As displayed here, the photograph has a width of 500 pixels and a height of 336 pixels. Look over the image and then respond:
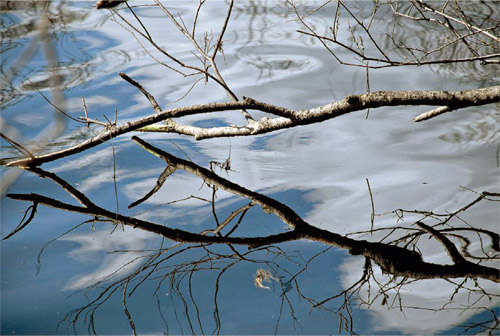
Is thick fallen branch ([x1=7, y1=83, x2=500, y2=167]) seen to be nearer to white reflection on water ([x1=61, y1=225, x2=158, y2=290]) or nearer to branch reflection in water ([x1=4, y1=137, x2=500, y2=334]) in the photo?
branch reflection in water ([x1=4, y1=137, x2=500, y2=334])

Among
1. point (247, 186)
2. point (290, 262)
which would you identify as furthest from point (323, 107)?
point (290, 262)

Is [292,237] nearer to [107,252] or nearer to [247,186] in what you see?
[247,186]

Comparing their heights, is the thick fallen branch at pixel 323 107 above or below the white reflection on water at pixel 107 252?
above

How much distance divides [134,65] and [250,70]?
2.64 ft

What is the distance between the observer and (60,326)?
1.82 m

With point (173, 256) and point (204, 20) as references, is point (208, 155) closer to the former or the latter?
point (173, 256)

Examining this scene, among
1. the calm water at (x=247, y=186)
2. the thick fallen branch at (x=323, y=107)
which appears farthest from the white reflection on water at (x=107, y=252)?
the thick fallen branch at (x=323, y=107)

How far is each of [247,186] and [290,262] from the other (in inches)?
23.8

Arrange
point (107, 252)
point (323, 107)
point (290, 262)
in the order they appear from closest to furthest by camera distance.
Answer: point (290, 262), point (107, 252), point (323, 107)

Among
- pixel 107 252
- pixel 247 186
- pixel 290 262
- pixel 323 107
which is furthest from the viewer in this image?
pixel 247 186

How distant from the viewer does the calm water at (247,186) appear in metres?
1.84

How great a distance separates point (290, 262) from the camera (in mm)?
2078

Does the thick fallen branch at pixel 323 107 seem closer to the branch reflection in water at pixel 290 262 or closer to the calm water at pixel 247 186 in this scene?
the calm water at pixel 247 186

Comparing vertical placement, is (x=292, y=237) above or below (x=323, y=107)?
below
